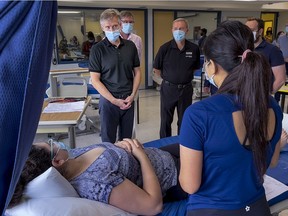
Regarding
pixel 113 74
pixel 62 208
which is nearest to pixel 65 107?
pixel 113 74

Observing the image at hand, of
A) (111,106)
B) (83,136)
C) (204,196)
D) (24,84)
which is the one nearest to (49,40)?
(24,84)

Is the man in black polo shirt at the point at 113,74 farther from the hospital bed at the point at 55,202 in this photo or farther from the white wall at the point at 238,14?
the white wall at the point at 238,14

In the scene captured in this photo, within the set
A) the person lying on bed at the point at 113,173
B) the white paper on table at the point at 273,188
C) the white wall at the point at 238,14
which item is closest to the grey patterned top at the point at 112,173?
the person lying on bed at the point at 113,173

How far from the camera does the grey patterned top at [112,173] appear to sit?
4.21 feet

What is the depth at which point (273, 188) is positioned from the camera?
61.6 inches

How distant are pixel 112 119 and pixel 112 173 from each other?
1272 mm

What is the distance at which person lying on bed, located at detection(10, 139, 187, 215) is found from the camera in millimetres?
1272

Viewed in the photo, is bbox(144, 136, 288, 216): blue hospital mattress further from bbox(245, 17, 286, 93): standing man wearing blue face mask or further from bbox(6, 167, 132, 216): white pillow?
bbox(245, 17, 286, 93): standing man wearing blue face mask

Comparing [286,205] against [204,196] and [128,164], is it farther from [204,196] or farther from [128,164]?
[128,164]

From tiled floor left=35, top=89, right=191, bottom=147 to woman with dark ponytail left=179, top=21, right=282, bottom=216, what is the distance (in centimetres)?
258

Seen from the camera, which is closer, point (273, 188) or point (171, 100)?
point (273, 188)

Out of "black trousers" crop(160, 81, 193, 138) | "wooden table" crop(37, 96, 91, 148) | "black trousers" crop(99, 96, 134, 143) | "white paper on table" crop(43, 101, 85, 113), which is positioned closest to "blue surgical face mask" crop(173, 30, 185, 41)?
"black trousers" crop(160, 81, 193, 138)

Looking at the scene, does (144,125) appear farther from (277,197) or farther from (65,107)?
(277,197)

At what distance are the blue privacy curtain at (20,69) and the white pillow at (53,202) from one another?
0.78 metres
